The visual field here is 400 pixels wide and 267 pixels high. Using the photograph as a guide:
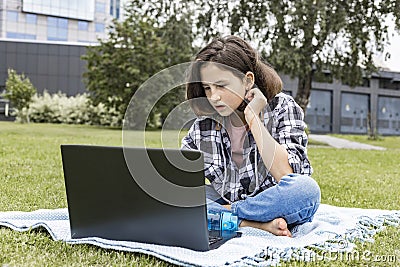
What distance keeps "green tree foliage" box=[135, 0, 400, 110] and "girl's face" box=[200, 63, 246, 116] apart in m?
7.78

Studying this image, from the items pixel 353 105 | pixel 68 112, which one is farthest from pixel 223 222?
pixel 353 105

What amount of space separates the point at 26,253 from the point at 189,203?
1.99ft

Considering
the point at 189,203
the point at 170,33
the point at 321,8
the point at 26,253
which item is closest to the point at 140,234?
the point at 189,203

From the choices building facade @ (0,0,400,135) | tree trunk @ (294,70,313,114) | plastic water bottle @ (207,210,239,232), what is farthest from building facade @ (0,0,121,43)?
plastic water bottle @ (207,210,239,232)

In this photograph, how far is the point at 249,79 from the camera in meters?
2.29

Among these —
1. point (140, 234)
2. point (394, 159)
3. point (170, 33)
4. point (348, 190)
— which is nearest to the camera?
point (140, 234)

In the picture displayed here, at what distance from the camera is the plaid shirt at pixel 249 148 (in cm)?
228

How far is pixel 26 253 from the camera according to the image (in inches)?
71.7

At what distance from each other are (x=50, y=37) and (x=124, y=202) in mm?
33737

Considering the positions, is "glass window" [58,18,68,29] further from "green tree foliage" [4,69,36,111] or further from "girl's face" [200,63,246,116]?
"girl's face" [200,63,246,116]

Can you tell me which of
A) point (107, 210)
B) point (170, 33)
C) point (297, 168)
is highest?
point (170, 33)

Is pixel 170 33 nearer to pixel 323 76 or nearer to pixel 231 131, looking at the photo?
pixel 323 76

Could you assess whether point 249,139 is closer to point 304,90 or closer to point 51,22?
point 304,90

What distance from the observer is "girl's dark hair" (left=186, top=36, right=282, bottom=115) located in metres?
2.27
